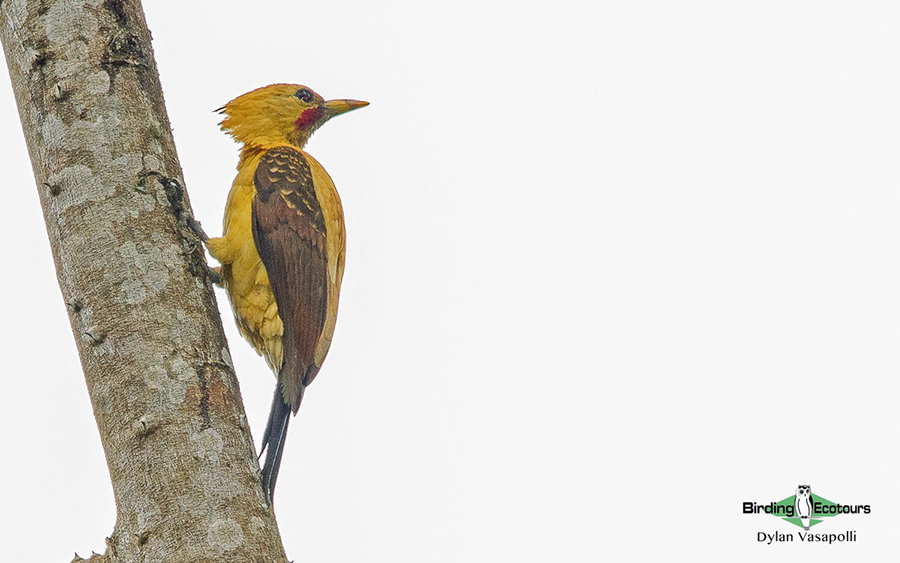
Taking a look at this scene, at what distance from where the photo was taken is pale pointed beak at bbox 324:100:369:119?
5551mm

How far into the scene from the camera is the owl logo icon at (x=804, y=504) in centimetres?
647

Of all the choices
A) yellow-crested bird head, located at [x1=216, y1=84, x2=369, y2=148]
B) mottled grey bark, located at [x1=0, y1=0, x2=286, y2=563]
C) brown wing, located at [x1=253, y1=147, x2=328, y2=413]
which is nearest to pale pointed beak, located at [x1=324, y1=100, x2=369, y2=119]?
yellow-crested bird head, located at [x1=216, y1=84, x2=369, y2=148]

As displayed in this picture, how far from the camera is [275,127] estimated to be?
Result: 205 inches

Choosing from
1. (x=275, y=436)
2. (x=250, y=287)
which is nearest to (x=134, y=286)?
(x=275, y=436)

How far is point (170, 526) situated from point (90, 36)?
158cm

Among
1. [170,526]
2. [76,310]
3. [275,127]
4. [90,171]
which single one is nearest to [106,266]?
[76,310]

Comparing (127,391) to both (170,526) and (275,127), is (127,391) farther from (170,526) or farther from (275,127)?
(275,127)

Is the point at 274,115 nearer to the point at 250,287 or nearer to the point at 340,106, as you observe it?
the point at 340,106

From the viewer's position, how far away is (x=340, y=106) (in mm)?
5598

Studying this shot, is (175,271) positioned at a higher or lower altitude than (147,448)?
higher

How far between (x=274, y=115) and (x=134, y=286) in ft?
8.71

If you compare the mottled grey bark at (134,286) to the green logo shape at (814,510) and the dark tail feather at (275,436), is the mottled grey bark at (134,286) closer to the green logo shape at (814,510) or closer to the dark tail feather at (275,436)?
the dark tail feather at (275,436)

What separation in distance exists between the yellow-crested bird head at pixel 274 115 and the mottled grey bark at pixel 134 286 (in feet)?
5.92

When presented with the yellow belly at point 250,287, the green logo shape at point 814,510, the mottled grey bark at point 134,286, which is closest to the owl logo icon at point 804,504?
the green logo shape at point 814,510
